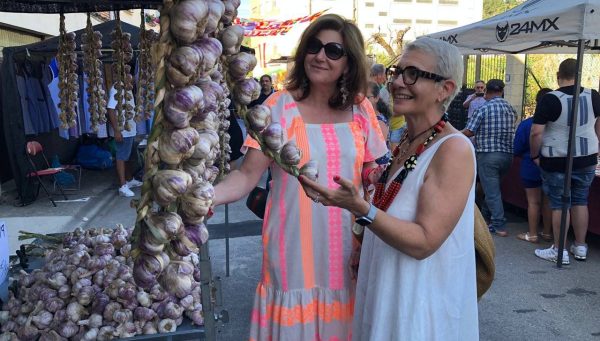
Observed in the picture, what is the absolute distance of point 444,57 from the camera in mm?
1555

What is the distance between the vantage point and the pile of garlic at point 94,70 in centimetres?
Answer: 252

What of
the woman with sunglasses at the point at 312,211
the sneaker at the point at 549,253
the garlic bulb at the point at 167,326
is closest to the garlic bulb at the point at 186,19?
the woman with sunglasses at the point at 312,211

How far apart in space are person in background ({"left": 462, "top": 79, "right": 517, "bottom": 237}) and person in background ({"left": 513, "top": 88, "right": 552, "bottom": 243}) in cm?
14

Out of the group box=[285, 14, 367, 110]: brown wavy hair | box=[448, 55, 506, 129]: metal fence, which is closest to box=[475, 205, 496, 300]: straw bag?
box=[285, 14, 367, 110]: brown wavy hair

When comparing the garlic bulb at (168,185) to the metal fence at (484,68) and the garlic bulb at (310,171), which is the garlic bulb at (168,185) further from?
the metal fence at (484,68)

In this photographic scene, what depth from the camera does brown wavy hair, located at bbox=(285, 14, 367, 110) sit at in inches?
73.5

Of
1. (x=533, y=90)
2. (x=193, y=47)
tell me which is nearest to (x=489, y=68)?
(x=533, y=90)

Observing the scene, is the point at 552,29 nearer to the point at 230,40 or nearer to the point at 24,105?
the point at 230,40

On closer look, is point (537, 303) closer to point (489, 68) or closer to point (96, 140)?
point (96, 140)

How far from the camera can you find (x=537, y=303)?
4031 mm

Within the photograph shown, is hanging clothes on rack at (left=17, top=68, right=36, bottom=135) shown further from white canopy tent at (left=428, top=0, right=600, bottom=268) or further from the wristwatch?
the wristwatch

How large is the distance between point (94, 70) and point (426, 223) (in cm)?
190

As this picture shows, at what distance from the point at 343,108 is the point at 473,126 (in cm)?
405

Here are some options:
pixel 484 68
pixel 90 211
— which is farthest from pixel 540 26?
pixel 484 68
